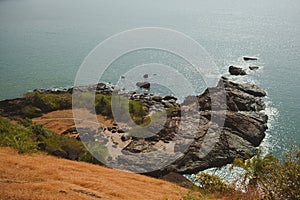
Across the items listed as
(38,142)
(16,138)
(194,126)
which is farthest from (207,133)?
(16,138)

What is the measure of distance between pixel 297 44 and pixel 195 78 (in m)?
27.3

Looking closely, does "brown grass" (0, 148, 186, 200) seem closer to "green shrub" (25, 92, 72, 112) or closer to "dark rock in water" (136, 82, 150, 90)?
"green shrub" (25, 92, 72, 112)

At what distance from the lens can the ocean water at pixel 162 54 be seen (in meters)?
37.2

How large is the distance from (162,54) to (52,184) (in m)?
43.9

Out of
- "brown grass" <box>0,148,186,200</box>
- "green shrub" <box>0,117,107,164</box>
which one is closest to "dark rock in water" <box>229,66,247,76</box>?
"green shrub" <box>0,117,107,164</box>

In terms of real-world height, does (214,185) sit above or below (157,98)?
above

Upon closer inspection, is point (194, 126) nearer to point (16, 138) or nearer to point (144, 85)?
point (144, 85)

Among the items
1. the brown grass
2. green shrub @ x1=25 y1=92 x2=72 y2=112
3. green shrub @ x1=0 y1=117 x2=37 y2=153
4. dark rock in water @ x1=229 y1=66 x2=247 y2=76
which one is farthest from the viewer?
dark rock in water @ x1=229 y1=66 x2=247 y2=76

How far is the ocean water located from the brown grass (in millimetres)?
10219

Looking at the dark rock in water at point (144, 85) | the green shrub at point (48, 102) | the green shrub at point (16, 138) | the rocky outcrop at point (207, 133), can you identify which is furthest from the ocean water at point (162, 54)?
the green shrub at point (16, 138)

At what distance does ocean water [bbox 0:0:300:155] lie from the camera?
3716cm

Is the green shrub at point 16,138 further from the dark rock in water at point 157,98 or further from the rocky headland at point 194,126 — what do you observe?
the dark rock in water at point 157,98

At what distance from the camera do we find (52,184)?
954cm

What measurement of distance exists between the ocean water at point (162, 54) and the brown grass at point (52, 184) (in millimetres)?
10219
